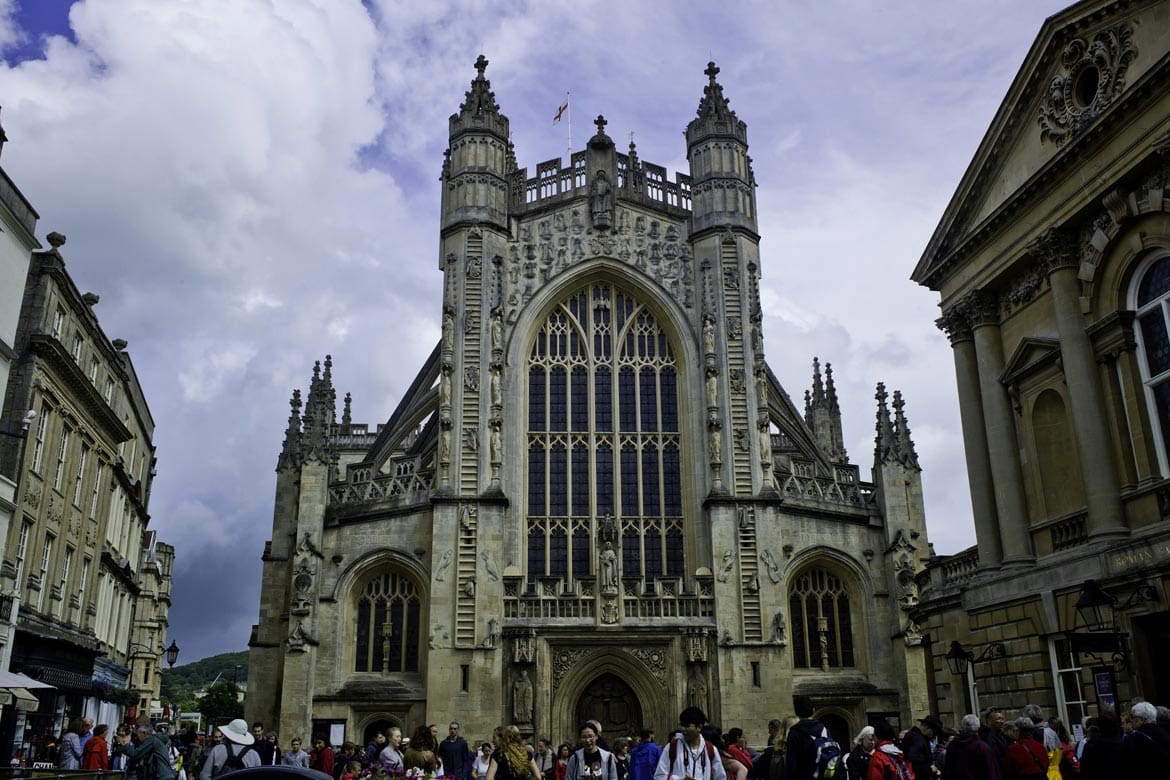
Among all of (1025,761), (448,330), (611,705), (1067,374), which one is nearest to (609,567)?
(611,705)

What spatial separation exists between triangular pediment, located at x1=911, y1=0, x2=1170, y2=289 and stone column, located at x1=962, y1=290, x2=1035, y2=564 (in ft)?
4.09

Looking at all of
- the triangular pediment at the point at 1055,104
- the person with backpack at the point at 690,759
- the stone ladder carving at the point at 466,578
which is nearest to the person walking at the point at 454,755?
the person with backpack at the point at 690,759

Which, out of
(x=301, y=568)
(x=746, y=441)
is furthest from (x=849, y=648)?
(x=301, y=568)

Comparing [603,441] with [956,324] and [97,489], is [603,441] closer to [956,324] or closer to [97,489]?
[956,324]

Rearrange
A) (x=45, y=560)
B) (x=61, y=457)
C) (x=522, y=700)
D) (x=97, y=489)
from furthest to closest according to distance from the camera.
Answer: (x=97, y=489) < (x=522, y=700) < (x=61, y=457) < (x=45, y=560)

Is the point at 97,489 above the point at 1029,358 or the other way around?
above

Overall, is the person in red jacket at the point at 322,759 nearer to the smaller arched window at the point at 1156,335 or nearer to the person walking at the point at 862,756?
the person walking at the point at 862,756

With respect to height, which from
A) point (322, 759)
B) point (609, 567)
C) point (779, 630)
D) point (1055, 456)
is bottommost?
point (322, 759)

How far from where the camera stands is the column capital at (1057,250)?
17109 millimetres

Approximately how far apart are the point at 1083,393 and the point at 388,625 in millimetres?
19552

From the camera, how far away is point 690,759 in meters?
9.23

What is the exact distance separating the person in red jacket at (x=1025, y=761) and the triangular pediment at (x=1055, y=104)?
9.84 meters

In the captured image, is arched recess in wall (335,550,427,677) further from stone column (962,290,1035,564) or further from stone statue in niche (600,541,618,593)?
stone column (962,290,1035,564)

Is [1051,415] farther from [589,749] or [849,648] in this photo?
[849,648]
